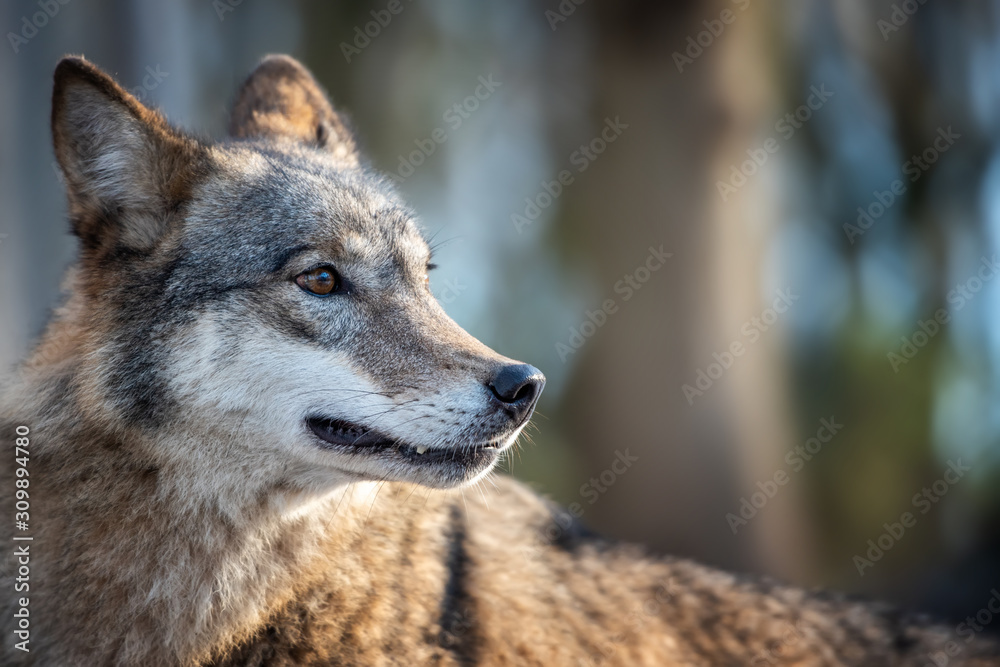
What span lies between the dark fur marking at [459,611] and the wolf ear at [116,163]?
1.78m

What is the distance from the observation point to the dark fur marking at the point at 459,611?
307 cm

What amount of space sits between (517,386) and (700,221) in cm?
639

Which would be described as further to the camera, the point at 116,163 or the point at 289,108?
the point at 289,108

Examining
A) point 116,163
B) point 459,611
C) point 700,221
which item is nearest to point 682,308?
point 700,221

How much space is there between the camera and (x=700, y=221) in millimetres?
8625

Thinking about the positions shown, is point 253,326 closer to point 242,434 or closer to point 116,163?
point 242,434

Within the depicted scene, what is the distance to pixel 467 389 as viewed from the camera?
9.21ft

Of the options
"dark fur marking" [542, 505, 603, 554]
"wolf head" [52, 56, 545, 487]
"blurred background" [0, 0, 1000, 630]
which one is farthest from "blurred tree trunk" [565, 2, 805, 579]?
"wolf head" [52, 56, 545, 487]

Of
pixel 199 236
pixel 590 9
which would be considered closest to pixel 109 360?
pixel 199 236

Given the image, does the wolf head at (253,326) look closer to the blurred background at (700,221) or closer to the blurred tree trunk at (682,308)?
the blurred background at (700,221)

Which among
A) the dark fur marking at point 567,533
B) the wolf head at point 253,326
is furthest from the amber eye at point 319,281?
the dark fur marking at point 567,533

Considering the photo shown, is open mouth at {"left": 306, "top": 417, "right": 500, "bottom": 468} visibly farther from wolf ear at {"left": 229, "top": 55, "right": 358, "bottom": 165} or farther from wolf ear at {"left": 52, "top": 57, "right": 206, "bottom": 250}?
wolf ear at {"left": 229, "top": 55, "right": 358, "bottom": 165}

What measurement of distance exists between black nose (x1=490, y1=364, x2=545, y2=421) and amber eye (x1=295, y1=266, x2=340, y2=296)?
32.0 inches

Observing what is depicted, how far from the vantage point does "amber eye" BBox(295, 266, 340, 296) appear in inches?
122
